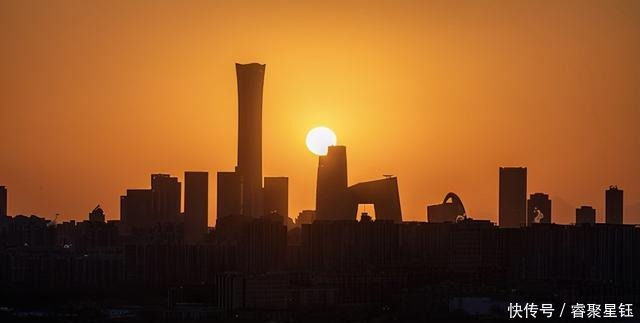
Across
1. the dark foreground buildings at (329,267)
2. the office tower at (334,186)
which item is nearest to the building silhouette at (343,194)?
the office tower at (334,186)

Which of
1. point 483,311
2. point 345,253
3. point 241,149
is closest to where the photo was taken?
Result: point 483,311

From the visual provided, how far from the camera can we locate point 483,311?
96.7m

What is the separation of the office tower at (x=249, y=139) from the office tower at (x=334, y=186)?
41.4 ft

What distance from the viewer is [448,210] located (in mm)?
173250

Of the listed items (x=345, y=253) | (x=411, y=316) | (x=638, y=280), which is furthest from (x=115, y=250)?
(x=411, y=316)

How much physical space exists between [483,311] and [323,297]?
14.9 meters

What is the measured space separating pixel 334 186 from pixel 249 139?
1987 centimetres

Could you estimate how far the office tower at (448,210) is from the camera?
566ft

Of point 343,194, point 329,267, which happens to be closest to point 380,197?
point 343,194

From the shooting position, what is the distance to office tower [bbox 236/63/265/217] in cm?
17075

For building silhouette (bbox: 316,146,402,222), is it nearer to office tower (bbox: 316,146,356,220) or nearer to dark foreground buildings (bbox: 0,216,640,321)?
office tower (bbox: 316,146,356,220)

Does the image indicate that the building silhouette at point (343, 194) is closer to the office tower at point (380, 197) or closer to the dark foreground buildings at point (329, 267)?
the office tower at point (380, 197)

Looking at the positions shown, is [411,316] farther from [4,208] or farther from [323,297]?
[4,208]

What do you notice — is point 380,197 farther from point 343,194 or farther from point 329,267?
point 329,267
